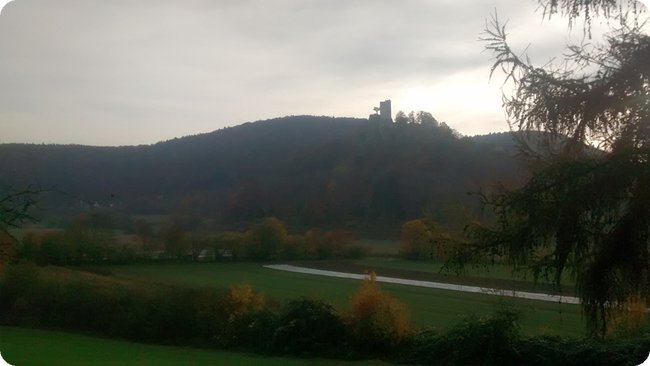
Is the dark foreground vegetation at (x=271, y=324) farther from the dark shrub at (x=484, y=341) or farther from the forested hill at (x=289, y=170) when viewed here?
the forested hill at (x=289, y=170)

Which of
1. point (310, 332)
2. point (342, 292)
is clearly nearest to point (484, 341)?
point (310, 332)

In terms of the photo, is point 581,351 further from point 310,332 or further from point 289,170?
point 289,170

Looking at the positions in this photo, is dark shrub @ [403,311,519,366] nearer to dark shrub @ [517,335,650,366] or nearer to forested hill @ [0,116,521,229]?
dark shrub @ [517,335,650,366]

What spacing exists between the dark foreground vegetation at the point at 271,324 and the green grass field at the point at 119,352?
1.14 meters

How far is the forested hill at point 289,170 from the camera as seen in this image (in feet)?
34.3

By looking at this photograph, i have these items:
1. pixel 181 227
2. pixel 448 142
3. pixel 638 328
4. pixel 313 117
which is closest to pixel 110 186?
pixel 448 142

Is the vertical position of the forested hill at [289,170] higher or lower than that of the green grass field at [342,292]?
higher

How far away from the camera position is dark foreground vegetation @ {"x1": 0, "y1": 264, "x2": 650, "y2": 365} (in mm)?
18891

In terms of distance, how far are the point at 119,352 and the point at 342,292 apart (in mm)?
11759

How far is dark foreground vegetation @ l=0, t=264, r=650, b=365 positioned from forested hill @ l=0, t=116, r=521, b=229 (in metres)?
3.66

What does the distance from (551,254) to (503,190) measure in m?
0.78

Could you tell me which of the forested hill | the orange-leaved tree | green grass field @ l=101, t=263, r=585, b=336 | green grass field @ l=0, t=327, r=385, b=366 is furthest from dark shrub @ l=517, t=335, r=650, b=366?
the forested hill

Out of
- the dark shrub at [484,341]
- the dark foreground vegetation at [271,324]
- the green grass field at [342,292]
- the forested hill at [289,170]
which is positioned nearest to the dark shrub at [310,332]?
the dark foreground vegetation at [271,324]

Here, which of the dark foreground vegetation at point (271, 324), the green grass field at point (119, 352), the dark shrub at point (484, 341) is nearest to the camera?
the green grass field at point (119, 352)
